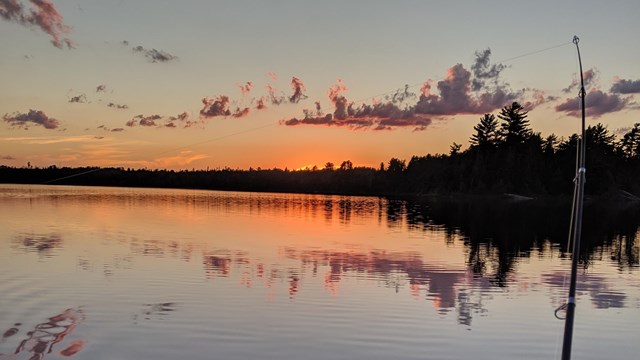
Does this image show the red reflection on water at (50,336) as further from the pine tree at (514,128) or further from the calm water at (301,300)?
the pine tree at (514,128)

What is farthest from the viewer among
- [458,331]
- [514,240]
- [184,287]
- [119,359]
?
[514,240]

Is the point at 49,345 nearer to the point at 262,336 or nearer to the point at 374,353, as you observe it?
the point at 262,336

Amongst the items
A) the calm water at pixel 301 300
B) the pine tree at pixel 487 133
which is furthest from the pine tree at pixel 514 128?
the calm water at pixel 301 300

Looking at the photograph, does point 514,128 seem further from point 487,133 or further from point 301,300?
point 301,300

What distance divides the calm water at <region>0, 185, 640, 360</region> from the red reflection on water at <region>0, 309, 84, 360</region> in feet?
0.11

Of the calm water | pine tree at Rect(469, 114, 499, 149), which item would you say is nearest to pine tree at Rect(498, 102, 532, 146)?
pine tree at Rect(469, 114, 499, 149)

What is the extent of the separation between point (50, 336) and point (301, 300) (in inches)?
355

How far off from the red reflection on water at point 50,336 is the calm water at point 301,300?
3cm

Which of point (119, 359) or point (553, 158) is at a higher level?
point (553, 158)

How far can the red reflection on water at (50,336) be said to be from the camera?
46.4 feet

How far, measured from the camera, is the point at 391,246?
43.7m

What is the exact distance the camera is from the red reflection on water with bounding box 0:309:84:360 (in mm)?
14148

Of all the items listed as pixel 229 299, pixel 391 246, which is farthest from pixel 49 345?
pixel 391 246

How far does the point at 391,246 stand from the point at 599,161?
159m
